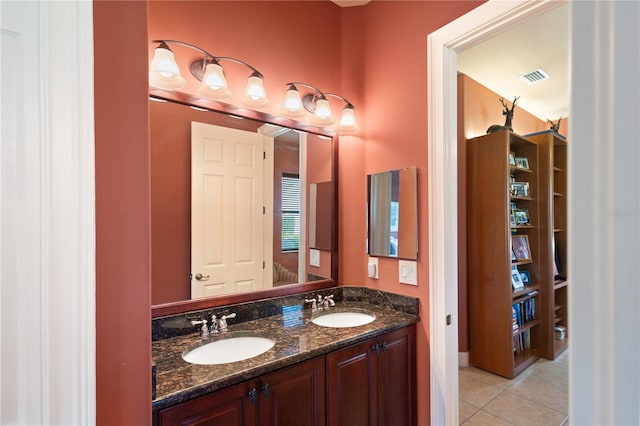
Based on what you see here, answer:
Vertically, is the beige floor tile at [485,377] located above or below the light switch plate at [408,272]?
below

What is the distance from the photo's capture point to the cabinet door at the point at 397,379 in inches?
64.2

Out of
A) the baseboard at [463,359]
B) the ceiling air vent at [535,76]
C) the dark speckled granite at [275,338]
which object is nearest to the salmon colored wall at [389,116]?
the dark speckled granite at [275,338]

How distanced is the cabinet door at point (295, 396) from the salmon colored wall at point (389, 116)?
0.76 metres

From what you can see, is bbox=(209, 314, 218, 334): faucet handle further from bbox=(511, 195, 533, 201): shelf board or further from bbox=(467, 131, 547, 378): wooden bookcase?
bbox=(511, 195, 533, 201): shelf board

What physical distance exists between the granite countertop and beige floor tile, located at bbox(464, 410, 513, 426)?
1.13m

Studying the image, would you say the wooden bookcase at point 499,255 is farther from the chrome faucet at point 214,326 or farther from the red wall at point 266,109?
the chrome faucet at point 214,326

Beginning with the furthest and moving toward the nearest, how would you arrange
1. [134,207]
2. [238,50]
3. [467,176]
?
[467,176] < [238,50] < [134,207]

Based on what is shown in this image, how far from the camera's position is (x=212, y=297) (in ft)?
5.30

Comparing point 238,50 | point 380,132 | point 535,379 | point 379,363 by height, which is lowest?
point 535,379

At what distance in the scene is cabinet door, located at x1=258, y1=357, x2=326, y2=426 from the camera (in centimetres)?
120
